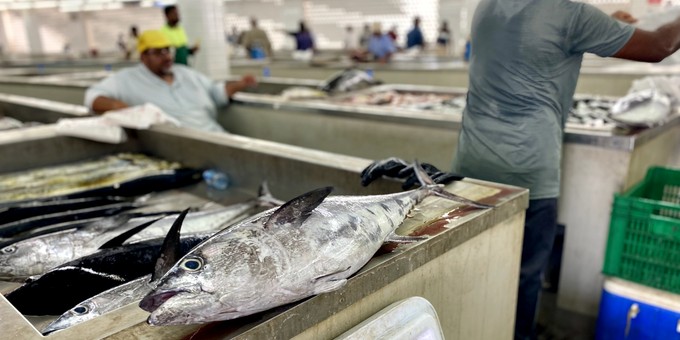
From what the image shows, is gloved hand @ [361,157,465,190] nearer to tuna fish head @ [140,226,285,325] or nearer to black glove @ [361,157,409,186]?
black glove @ [361,157,409,186]

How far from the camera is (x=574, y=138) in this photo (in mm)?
2910

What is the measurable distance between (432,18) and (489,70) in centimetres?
1762

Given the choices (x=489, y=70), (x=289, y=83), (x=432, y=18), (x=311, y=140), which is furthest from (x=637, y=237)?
(x=432, y=18)

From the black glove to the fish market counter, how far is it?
6cm

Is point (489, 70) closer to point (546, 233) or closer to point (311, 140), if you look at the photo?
point (546, 233)

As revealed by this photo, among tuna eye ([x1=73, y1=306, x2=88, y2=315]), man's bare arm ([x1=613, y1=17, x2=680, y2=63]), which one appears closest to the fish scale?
tuna eye ([x1=73, y1=306, x2=88, y2=315])

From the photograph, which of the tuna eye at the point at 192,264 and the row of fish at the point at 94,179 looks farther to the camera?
the row of fish at the point at 94,179

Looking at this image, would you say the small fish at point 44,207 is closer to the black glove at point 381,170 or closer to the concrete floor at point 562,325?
the black glove at point 381,170

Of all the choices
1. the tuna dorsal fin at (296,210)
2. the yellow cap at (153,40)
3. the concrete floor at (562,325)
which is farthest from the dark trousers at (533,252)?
the yellow cap at (153,40)

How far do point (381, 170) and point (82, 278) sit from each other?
1148 mm

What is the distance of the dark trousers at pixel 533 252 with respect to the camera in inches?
95.4

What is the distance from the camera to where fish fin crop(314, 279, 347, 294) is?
114cm

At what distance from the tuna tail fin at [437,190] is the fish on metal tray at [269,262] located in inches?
19.8

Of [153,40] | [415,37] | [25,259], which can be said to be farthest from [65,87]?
[415,37]
